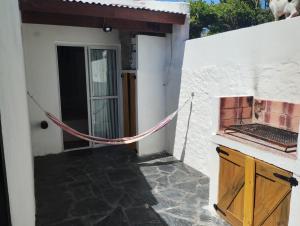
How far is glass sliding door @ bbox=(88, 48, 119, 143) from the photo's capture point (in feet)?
17.8

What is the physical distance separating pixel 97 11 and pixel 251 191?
3.39 m

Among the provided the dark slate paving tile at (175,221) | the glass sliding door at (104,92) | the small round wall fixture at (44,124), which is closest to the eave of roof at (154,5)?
the glass sliding door at (104,92)

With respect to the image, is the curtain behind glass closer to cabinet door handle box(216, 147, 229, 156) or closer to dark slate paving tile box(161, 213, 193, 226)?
dark slate paving tile box(161, 213, 193, 226)

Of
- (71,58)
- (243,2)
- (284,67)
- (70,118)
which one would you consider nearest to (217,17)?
(243,2)

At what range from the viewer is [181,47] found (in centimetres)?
461

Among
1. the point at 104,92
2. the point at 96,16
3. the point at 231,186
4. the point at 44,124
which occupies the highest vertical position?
the point at 96,16

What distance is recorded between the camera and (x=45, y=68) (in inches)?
195

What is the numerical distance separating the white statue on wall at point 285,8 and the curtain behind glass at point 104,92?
3376 mm

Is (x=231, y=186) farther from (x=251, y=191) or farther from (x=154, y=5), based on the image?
(x=154, y=5)

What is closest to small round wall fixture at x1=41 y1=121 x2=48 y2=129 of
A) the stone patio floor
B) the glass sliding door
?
the stone patio floor

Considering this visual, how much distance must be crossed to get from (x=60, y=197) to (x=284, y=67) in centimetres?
328

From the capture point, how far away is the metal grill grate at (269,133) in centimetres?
229

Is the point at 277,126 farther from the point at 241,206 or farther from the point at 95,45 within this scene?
the point at 95,45

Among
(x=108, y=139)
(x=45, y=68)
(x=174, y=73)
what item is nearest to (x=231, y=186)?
(x=108, y=139)
